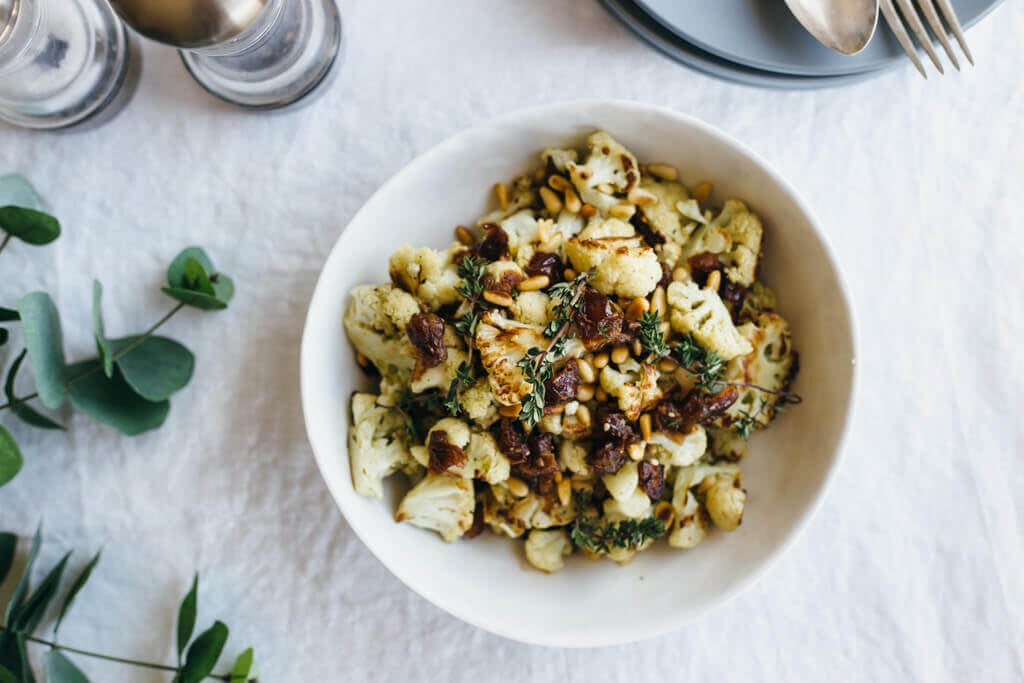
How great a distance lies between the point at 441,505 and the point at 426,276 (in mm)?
326

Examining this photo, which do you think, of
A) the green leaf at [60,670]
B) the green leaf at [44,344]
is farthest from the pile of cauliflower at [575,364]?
the green leaf at [60,670]

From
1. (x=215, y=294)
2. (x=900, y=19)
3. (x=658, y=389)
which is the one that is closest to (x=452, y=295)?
(x=658, y=389)

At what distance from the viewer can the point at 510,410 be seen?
3.47ft

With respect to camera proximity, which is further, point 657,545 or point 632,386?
point 657,545

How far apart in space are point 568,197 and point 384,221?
274 mm

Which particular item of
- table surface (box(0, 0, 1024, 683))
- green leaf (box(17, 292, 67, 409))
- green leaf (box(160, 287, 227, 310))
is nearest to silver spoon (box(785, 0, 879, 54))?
table surface (box(0, 0, 1024, 683))

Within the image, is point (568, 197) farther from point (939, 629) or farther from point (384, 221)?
point (939, 629)

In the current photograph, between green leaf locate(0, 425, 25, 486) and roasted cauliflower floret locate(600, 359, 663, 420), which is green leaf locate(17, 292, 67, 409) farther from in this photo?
roasted cauliflower floret locate(600, 359, 663, 420)

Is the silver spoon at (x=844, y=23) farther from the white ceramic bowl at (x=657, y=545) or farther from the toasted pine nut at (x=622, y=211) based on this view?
the toasted pine nut at (x=622, y=211)

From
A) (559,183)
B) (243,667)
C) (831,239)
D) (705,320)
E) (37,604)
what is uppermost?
(559,183)

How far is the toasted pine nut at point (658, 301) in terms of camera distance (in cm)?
112

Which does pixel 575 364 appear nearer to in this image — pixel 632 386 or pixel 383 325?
pixel 632 386

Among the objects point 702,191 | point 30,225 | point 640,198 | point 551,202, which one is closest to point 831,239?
point 702,191

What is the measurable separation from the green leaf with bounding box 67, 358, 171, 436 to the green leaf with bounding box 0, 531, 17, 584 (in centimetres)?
27
